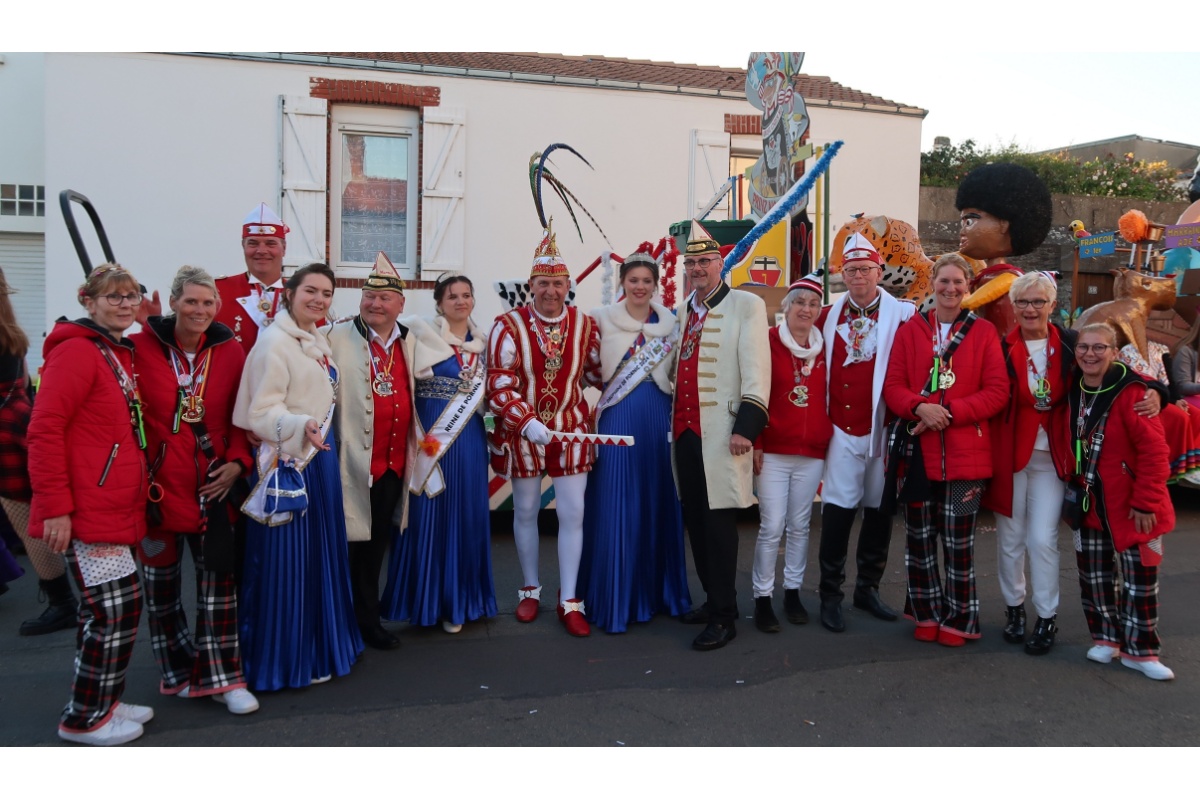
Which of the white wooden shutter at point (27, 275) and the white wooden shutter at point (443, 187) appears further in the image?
the white wooden shutter at point (27, 275)

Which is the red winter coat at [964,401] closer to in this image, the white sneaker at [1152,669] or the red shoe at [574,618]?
the white sneaker at [1152,669]

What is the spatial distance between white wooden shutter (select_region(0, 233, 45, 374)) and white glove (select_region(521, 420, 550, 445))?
7.95m

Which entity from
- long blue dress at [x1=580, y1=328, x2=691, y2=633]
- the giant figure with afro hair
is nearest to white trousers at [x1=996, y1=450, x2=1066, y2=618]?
the giant figure with afro hair

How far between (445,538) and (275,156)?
615 centimetres

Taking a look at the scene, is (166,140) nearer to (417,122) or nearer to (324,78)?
(324,78)

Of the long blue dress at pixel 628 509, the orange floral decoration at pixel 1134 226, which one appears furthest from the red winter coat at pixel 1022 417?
the orange floral decoration at pixel 1134 226

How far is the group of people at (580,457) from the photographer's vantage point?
3240 millimetres

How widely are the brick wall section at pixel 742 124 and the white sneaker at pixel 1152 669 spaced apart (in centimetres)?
746

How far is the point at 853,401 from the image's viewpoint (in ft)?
13.9

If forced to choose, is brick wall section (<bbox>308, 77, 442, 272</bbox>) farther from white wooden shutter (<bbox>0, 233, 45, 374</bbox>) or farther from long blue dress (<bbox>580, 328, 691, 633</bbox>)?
long blue dress (<bbox>580, 328, 691, 633</bbox>)

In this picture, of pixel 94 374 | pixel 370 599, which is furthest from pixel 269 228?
pixel 370 599

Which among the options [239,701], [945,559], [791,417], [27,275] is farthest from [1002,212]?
[27,275]

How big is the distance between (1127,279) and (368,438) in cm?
521

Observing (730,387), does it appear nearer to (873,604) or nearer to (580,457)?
(580,457)
